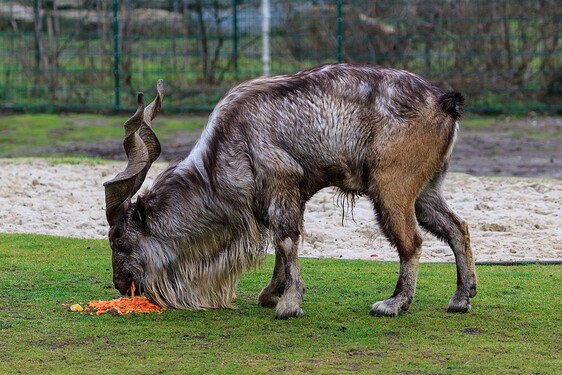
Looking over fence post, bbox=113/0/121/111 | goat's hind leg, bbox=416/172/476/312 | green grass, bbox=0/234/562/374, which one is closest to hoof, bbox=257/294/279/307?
green grass, bbox=0/234/562/374

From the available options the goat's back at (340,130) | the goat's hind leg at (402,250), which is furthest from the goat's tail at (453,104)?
the goat's hind leg at (402,250)

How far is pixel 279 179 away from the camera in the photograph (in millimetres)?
6457

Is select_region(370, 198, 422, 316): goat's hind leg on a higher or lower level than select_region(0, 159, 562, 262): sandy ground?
higher

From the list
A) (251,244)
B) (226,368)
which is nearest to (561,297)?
(251,244)

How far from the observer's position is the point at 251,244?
22.0ft

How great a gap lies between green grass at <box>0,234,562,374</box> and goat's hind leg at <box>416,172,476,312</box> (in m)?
0.21

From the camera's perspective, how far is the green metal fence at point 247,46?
17391 millimetres

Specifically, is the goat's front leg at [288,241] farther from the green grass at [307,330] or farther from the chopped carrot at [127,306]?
the chopped carrot at [127,306]

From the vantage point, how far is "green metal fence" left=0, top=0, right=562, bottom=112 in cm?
1739

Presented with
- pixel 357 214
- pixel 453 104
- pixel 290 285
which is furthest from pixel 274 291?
pixel 357 214

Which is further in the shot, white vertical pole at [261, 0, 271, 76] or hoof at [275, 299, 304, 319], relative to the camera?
white vertical pole at [261, 0, 271, 76]

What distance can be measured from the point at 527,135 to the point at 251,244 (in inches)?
399

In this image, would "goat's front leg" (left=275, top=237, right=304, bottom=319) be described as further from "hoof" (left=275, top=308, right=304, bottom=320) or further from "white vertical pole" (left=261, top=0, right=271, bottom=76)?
"white vertical pole" (left=261, top=0, right=271, bottom=76)

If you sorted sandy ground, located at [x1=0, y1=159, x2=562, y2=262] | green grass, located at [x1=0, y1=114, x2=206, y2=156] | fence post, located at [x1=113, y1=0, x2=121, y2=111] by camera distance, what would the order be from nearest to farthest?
sandy ground, located at [x1=0, y1=159, x2=562, y2=262] < green grass, located at [x1=0, y1=114, x2=206, y2=156] < fence post, located at [x1=113, y1=0, x2=121, y2=111]
